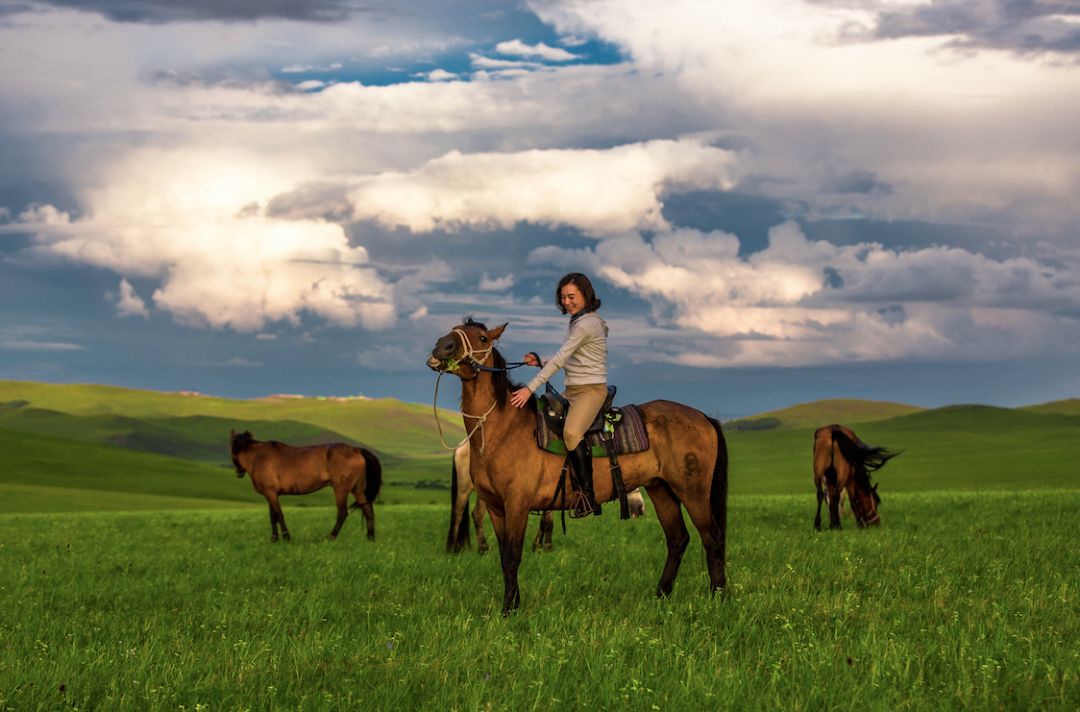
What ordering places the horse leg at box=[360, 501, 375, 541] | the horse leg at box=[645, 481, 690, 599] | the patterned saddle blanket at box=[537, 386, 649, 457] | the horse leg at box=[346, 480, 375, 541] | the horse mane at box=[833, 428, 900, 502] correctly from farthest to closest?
the horse leg at box=[346, 480, 375, 541] → the horse leg at box=[360, 501, 375, 541] → the horse mane at box=[833, 428, 900, 502] → the horse leg at box=[645, 481, 690, 599] → the patterned saddle blanket at box=[537, 386, 649, 457]

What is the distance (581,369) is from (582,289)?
991 mm

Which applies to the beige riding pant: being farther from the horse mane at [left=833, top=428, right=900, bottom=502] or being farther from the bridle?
the horse mane at [left=833, top=428, right=900, bottom=502]

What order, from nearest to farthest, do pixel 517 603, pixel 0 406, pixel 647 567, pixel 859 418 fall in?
pixel 517 603, pixel 647 567, pixel 859 418, pixel 0 406

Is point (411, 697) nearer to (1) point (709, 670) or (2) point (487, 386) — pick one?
(1) point (709, 670)

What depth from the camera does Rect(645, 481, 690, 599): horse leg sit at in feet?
39.1

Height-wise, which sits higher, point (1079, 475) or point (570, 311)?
point (570, 311)

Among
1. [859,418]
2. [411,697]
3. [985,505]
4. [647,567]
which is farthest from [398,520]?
[859,418]

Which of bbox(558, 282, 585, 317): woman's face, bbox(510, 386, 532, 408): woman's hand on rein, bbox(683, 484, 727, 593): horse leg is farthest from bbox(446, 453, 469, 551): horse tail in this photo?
bbox(558, 282, 585, 317): woman's face

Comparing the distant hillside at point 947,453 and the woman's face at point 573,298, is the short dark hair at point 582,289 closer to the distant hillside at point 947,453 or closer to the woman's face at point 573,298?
the woman's face at point 573,298

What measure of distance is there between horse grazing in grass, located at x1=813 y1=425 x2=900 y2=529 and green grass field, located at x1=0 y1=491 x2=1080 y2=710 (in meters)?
2.91

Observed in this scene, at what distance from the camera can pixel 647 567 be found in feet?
47.9

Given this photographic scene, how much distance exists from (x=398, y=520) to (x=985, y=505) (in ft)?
55.8

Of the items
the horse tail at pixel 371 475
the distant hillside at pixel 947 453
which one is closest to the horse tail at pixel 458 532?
the horse tail at pixel 371 475

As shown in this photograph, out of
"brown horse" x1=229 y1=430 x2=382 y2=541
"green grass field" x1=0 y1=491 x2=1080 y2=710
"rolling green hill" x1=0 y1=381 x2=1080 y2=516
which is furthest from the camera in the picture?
"rolling green hill" x1=0 y1=381 x2=1080 y2=516
